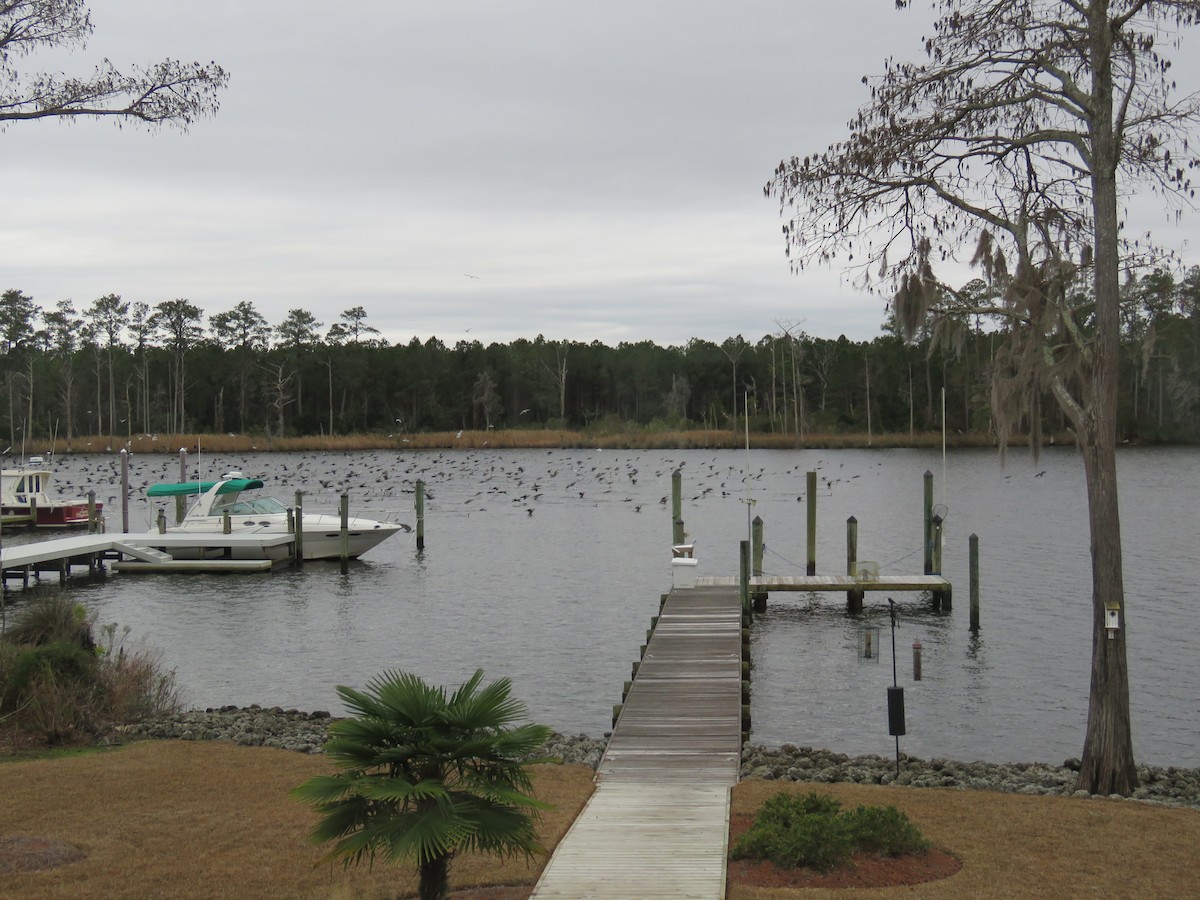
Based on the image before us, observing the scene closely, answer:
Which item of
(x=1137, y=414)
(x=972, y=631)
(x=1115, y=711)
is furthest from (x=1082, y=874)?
(x=1137, y=414)

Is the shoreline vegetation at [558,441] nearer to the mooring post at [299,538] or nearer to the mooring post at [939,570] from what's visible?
the mooring post at [299,538]

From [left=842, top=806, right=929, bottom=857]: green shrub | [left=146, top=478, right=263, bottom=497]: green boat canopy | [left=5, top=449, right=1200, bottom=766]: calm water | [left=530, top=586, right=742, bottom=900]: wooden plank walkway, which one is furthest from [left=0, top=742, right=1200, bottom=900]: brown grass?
[left=146, top=478, right=263, bottom=497]: green boat canopy

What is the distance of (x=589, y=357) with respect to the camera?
136m

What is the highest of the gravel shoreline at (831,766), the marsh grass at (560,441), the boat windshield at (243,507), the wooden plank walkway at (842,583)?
the marsh grass at (560,441)

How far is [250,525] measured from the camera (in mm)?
40125

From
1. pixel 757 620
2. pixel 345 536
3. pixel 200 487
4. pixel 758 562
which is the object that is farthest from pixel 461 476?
pixel 757 620

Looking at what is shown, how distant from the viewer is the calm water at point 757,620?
20531mm

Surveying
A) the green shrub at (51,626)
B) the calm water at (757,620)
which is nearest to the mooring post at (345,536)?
the calm water at (757,620)

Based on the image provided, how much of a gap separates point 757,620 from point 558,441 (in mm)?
79426

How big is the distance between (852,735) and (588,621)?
471 inches

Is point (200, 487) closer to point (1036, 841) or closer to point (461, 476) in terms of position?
point (1036, 841)

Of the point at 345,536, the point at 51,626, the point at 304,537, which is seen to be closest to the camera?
the point at 51,626

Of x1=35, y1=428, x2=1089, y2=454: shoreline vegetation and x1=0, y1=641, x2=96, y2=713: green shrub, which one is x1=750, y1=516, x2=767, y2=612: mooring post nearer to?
x1=0, y1=641, x2=96, y2=713: green shrub

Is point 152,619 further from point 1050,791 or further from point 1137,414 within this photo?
point 1137,414
